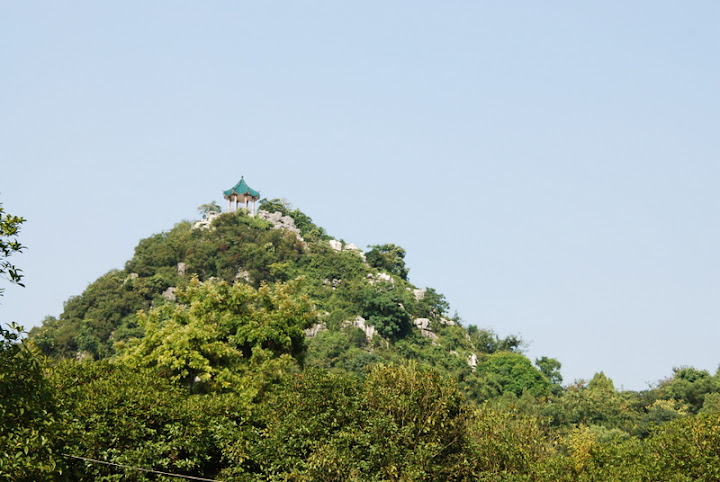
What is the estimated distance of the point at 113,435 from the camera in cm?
2264

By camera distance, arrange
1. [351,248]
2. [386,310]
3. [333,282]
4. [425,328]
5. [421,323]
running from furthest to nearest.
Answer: [351,248] < [333,282] < [421,323] < [425,328] < [386,310]

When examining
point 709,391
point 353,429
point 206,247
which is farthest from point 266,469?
point 206,247

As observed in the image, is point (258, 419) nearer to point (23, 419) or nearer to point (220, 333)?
point (220, 333)

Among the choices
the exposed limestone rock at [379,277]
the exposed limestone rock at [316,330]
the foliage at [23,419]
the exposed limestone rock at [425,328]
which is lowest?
the foliage at [23,419]

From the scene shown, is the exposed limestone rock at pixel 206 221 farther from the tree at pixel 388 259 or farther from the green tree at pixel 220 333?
the green tree at pixel 220 333

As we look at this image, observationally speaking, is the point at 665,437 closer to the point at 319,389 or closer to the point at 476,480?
the point at 476,480

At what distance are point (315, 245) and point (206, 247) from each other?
12465mm

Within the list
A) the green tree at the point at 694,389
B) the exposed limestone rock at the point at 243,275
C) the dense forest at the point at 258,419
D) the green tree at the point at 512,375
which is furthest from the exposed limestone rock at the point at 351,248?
the dense forest at the point at 258,419

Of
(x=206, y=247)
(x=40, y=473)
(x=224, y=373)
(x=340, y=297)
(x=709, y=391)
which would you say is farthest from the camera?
(x=206, y=247)

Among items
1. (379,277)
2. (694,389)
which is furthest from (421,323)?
(694,389)

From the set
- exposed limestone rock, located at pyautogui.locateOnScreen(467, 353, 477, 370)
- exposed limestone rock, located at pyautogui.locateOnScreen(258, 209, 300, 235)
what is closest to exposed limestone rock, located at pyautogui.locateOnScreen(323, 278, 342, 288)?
exposed limestone rock, located at pyautogui.locateOnScreen(258, 209, 300, 235)

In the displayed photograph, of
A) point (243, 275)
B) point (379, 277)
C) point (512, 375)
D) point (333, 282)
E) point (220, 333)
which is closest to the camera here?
point (220, 333)

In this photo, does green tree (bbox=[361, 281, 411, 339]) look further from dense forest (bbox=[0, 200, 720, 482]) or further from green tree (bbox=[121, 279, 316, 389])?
green tree (bbox=[121, 279, 316, 389])

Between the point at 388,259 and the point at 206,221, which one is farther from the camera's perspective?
the point at 206,221
